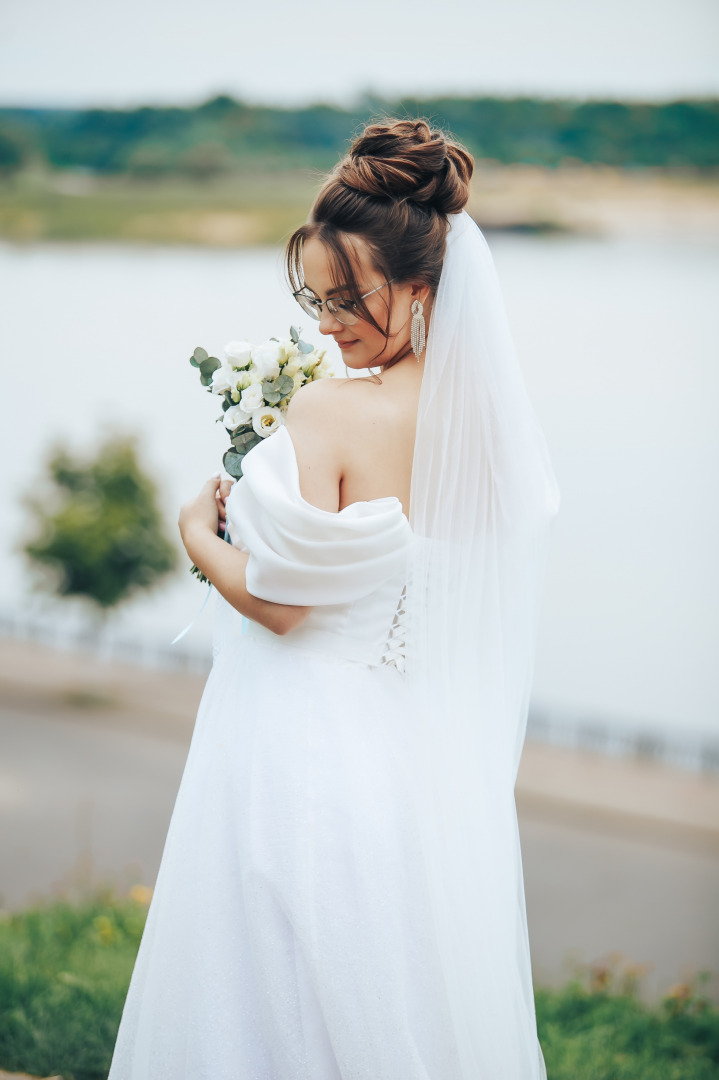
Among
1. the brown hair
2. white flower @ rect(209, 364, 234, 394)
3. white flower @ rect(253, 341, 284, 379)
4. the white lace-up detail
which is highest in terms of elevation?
the brown hair

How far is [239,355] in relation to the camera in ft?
4.67

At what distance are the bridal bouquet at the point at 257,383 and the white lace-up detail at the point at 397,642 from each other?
0.97ft

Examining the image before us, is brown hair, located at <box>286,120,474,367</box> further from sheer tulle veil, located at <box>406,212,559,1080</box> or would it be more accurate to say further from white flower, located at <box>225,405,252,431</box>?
white flower, located at <box>225,405,252,431</box>

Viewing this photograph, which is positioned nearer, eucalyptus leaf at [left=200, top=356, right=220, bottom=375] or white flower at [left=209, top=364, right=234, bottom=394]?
white flower at [left=209, top=364, right=234, bottom=394]

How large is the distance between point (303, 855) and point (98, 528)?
1370 cm

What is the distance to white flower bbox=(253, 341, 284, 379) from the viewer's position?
4.61 feet

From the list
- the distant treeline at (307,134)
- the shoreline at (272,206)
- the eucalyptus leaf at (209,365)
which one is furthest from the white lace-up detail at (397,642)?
the shoreline at (272,206)

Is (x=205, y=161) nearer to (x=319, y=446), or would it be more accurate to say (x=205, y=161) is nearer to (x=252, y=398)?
(x=252, y=398)

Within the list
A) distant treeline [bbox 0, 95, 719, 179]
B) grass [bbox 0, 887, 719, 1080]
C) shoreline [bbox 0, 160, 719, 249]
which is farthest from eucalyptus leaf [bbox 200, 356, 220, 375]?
shoreline [bbox 0, 160, 719, 249]

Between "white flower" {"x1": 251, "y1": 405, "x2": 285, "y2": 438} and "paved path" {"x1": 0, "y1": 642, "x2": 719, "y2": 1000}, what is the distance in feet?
9.37

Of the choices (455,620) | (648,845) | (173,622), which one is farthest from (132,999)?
(173,622)

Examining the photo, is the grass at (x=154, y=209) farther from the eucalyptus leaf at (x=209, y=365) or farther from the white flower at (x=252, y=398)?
the white flower at (x=252, y=398)

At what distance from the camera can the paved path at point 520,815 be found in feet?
30.5

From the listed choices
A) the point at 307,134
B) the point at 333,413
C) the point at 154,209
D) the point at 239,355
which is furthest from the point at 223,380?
the point at 154,209
